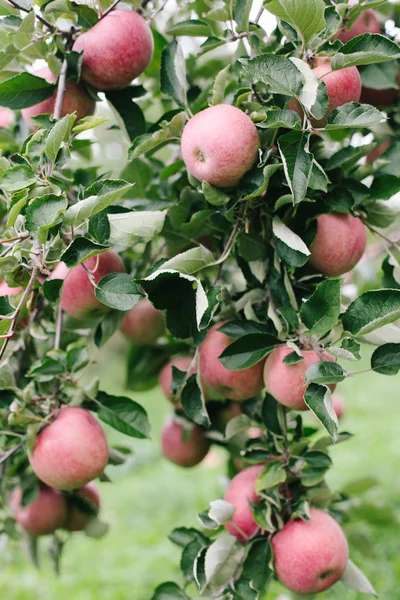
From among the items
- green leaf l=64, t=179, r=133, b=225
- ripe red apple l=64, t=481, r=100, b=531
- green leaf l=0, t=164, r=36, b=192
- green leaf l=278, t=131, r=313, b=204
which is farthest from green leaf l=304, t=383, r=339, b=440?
ripe red apple l=64, t=481, r=100, b=531

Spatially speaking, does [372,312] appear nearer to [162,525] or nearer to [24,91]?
[24,91]

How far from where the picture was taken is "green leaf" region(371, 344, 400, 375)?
2.90ft

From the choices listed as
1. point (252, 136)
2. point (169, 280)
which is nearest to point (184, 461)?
point (169, 280)

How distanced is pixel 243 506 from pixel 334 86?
702 millimetres

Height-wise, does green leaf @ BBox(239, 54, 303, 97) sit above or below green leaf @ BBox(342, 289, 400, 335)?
above

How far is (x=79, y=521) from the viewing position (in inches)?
55.6

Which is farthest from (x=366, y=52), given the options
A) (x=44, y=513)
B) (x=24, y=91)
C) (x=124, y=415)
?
(x=44, y=513)

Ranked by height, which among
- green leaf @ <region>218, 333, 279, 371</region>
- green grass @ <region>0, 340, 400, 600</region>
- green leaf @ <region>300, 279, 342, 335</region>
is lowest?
green grass @ <region>0, 340, 400, 600</region>

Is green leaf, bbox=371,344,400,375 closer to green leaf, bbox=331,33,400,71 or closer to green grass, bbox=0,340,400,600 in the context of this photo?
green leaf, bbox=331,33,400,71

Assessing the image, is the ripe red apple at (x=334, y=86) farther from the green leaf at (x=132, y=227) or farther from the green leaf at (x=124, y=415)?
the green leaf at (x=124, y=415)

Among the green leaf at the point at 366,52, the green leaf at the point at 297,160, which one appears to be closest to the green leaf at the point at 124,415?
the green leaf at the point at 297,160

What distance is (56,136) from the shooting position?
86 cm

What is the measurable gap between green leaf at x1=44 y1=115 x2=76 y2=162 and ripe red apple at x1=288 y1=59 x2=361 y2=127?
32 centimetres

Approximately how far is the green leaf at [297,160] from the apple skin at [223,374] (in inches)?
13.3
